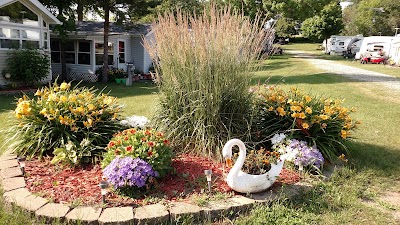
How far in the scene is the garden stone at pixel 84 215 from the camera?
2.26 m

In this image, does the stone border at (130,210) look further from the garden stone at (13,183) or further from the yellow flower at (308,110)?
the yellow flower at (308,110)

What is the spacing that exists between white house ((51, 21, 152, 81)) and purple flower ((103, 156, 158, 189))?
12.2 metres

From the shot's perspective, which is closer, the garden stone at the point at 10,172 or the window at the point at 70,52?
the garden stone at the point at 10,172

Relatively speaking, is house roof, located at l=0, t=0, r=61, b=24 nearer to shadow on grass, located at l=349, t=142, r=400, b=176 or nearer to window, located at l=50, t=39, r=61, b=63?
window, located at l=50, t=39, r=61, b=63

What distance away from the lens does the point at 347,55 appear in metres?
28.4

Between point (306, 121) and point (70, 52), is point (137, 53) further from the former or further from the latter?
point (306, 121)

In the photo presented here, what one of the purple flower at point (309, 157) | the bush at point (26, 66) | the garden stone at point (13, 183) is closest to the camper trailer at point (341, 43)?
the bush at point (26, 66)

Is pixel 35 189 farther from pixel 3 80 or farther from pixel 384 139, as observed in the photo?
pixel 3 80

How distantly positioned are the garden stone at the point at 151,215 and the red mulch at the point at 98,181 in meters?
0.14

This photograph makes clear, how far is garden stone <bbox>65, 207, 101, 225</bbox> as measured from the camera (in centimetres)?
226

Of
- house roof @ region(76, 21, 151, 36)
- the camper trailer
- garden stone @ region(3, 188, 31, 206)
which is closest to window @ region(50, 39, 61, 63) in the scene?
house roof @ region(76, 21, 151, 36)

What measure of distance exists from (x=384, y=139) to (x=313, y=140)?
6.61ft

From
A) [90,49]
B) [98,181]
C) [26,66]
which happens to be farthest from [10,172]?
[90,49]

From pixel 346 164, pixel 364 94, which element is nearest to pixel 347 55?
pixel 364 94
